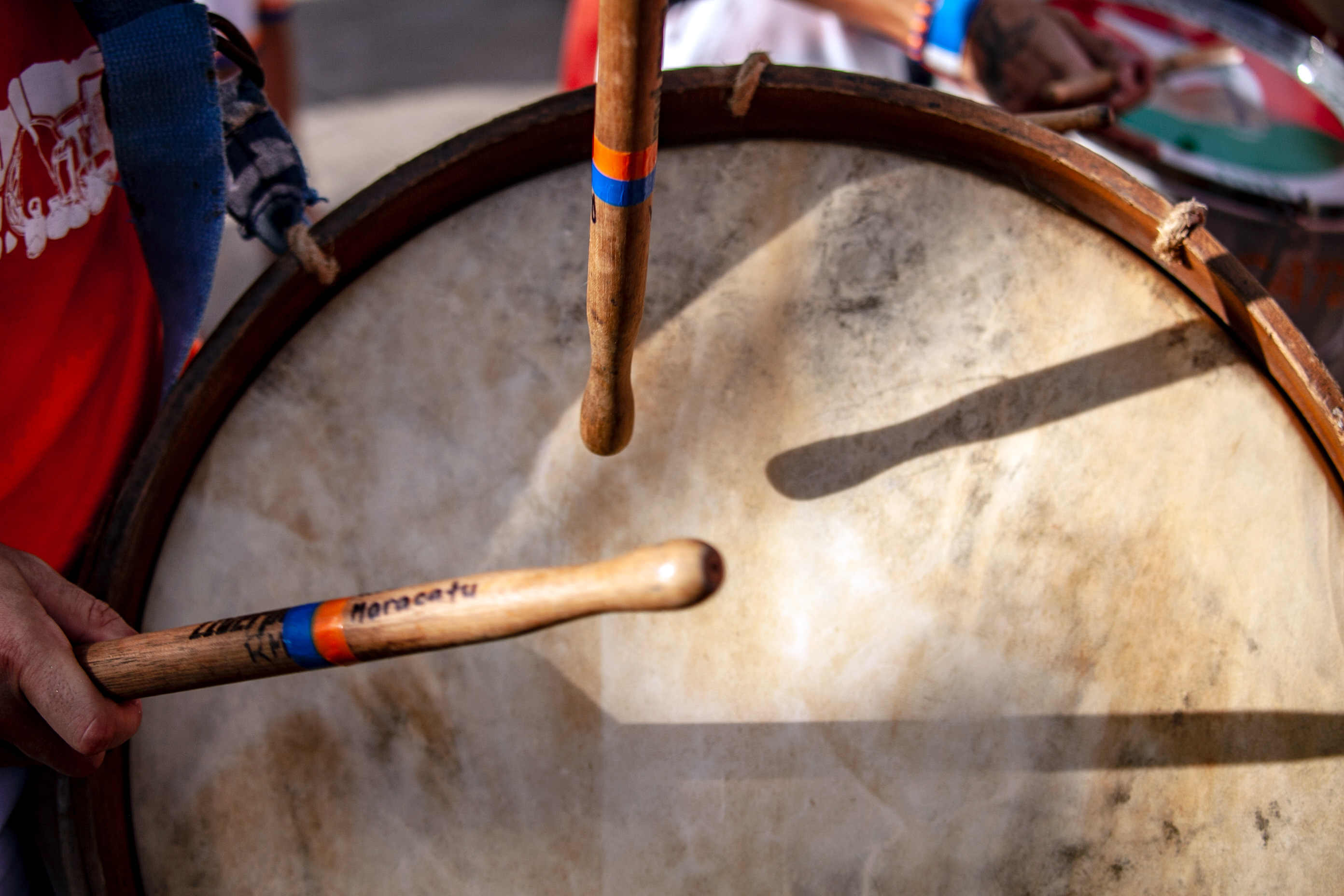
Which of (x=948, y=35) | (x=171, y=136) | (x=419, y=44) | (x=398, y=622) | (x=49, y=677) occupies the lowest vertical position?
(x=419, y=44)

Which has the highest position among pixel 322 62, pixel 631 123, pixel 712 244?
pixel 631 123

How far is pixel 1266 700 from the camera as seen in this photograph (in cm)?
55

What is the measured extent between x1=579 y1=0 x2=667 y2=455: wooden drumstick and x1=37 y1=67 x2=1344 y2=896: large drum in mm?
89

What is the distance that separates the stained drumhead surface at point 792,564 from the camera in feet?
1.83

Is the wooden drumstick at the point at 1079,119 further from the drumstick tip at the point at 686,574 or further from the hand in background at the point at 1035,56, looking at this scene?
the drumstick tip at the point at 686,574

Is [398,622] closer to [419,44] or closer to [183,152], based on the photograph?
[183,152]

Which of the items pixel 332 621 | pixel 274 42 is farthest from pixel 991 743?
pixel 274 42

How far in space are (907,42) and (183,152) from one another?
94cm

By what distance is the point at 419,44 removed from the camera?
9.16 ft

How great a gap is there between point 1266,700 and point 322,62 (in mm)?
2928

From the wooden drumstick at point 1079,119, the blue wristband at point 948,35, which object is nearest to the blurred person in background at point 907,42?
the blue wristband at point 948,35

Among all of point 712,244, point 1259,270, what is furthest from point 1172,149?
point 712,244

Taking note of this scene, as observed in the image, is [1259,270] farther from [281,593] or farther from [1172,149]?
[281,593]

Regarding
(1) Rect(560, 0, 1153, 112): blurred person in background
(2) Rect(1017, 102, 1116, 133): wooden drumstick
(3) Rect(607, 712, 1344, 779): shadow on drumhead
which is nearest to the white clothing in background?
(1) Rect(560, 0, 1153, 112): blurred person in background
